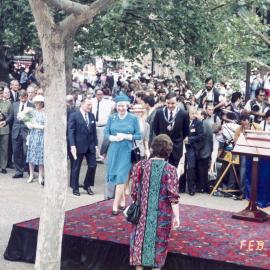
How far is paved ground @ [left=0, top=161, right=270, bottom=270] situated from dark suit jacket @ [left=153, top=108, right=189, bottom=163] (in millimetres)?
1272

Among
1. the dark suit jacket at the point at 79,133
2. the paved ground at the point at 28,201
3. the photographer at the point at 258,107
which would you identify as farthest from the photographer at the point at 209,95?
the dark suit jacket at the point at 79,133

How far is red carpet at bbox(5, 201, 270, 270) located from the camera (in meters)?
Answer: 8.73

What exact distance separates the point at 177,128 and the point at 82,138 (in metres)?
1.81

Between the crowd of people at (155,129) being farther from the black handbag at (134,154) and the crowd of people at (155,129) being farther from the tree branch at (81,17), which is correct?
the tree branch at (81,17)

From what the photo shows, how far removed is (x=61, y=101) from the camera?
7.55 meters

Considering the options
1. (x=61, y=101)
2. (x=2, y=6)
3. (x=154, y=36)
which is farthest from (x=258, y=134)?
(x=2, y=6)

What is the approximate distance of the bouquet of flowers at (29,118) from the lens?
14180 mm

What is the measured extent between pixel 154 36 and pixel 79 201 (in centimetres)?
568

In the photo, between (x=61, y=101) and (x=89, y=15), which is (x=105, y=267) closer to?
(x=61, y=101)

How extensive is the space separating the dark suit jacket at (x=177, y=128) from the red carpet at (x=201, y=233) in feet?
4.98

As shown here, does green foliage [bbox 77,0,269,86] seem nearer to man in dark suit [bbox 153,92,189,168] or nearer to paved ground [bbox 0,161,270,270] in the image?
paved ground [bbox 0,161,270,270]

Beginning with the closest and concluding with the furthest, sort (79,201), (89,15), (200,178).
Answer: (89,15) < (79,201) < (200,178)

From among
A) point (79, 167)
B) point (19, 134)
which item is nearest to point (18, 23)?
point (19, 134)

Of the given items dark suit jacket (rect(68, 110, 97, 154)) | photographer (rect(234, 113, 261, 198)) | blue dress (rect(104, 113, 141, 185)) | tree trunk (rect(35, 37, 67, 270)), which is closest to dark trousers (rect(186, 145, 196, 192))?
photographer (rect(234, 113, 261, 198))
